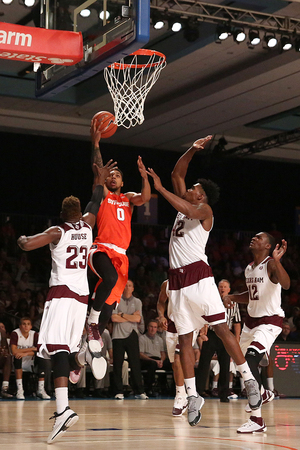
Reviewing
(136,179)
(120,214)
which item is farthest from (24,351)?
(136,179)

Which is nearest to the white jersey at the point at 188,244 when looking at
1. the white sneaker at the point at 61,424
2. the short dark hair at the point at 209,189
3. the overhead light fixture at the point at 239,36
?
the short dark hair at the point at 209,189

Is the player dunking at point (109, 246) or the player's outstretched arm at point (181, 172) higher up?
the player's outstretched arm at point (181, 172)

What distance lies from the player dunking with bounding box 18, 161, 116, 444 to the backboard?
1635mm

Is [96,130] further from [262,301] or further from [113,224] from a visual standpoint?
[262,301]

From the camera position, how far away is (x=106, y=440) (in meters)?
5.59

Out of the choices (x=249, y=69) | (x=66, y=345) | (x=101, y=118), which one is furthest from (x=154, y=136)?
(x=66, y=345)

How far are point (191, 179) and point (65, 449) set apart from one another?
15.2m

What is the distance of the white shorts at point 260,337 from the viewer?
716 centimetres

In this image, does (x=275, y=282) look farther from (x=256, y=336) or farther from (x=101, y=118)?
(x=101, y=118)

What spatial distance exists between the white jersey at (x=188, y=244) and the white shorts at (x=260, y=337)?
1.12 meters

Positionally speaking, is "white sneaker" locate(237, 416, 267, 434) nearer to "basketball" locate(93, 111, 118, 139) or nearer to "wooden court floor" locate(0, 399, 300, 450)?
"wooden court floor" locate(0, 399, 300, 450)

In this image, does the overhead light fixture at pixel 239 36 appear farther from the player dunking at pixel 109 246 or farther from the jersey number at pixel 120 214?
the jersey number at pixel 120 214

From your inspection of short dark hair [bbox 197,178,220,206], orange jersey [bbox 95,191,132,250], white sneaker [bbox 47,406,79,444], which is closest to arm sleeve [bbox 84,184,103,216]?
orange jersey [bbox 95,191,132,250]

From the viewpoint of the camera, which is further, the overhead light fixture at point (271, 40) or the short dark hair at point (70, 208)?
the overhead light fixture at point (271, 40)
